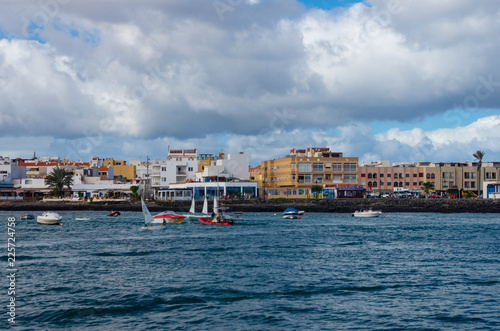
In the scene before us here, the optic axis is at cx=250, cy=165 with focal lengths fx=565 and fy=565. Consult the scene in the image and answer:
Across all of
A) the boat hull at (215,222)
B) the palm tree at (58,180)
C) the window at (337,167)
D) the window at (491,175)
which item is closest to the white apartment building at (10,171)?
the palm tree at (58,180)

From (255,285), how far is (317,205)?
114 m

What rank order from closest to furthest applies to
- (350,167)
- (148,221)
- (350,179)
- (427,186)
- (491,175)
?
(148,221) → (350,167) → (350,179) → (427,186) → (491,175)

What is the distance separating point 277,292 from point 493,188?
142344mm

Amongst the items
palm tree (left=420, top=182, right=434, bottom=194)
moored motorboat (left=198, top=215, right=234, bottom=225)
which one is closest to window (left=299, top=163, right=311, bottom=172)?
palm tree (left=420, top=182, right=434, bottom=194)

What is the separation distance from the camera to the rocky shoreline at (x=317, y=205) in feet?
480

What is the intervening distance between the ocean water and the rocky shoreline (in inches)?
3334

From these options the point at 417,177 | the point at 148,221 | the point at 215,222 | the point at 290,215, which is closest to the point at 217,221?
the point at 215,222

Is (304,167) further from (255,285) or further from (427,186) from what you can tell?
A: (255,285)

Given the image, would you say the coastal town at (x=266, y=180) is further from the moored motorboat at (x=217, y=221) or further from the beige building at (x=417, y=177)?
the moored motorboat at (x=217, y=221)

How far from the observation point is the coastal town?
16138cm

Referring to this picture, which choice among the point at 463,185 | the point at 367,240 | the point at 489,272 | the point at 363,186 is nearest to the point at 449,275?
the point at 489,272

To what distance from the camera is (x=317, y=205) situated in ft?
488

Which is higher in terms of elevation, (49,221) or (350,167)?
(350,167)

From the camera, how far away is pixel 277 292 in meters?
33.7
